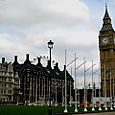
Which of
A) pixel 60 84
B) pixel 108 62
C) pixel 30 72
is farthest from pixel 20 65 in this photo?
pixel 108 62

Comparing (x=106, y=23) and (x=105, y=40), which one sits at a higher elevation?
(x=106, y=23)

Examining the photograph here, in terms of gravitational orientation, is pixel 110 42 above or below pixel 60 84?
above

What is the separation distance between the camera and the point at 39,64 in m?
162

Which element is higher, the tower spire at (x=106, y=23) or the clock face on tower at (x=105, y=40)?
the tower spire at (x=106, y=23)

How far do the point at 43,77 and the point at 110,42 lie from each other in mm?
35962

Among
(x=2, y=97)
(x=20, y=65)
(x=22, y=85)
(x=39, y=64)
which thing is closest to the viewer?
(x=2, y=97)

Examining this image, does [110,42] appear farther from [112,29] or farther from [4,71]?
[4,71]

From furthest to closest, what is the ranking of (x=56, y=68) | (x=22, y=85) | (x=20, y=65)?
(x=56, y=68) < (x=20, y=65) < (x=22, y=85)

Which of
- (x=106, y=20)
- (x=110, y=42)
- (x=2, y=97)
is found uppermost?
(x=106, y=20)

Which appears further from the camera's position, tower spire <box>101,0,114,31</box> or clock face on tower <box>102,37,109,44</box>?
tower spire <box>101,0,114,31</box>

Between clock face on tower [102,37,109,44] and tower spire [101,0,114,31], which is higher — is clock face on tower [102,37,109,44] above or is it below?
below

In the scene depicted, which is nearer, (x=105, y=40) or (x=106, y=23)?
(x=105, y=40)

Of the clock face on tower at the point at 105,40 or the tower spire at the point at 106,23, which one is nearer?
the clock face on tower at the point at 105,40

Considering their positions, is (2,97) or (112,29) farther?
(112,29)
